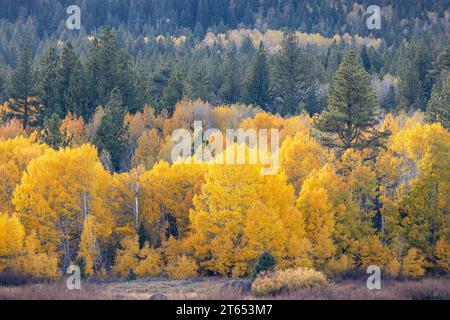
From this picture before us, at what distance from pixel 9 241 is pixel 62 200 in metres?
5.60

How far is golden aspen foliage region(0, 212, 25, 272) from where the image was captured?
154 ft

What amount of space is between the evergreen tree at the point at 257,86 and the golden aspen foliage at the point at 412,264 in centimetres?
4790

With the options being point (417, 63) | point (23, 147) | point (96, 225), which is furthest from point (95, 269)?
point (417, 63)

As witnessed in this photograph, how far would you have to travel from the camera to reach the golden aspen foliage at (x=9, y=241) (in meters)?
46.8

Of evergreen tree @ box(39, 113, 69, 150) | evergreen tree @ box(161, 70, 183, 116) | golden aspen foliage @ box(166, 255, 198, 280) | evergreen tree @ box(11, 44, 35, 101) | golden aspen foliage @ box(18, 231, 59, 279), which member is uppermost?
evergreen tree @ box(11, 44, 35, 101)

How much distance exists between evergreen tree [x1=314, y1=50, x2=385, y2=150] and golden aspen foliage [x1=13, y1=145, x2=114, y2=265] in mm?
18189

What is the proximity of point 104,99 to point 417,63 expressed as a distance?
4429 centimetres

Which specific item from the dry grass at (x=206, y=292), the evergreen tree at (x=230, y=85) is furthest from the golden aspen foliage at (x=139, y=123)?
the dry grass at (x=206, y=292)

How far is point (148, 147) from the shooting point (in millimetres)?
75062

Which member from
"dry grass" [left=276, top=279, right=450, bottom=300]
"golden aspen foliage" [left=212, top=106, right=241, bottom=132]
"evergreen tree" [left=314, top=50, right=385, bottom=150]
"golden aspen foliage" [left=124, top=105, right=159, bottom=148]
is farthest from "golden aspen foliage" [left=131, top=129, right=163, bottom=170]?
"dry grass" [left=276, top=279, right=450, bottom=300]

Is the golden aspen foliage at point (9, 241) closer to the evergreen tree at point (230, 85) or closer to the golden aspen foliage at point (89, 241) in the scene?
the golden aspen foliage at point (89, 241)

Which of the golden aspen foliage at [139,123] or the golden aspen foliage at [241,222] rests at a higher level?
the golden aspen foliage at [139,123]

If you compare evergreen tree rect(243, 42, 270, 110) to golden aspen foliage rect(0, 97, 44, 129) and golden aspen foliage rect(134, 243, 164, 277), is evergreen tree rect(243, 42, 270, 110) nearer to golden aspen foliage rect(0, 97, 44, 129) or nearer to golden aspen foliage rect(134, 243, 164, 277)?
golden aspen foliage rect(0, 97, 44, 129)
